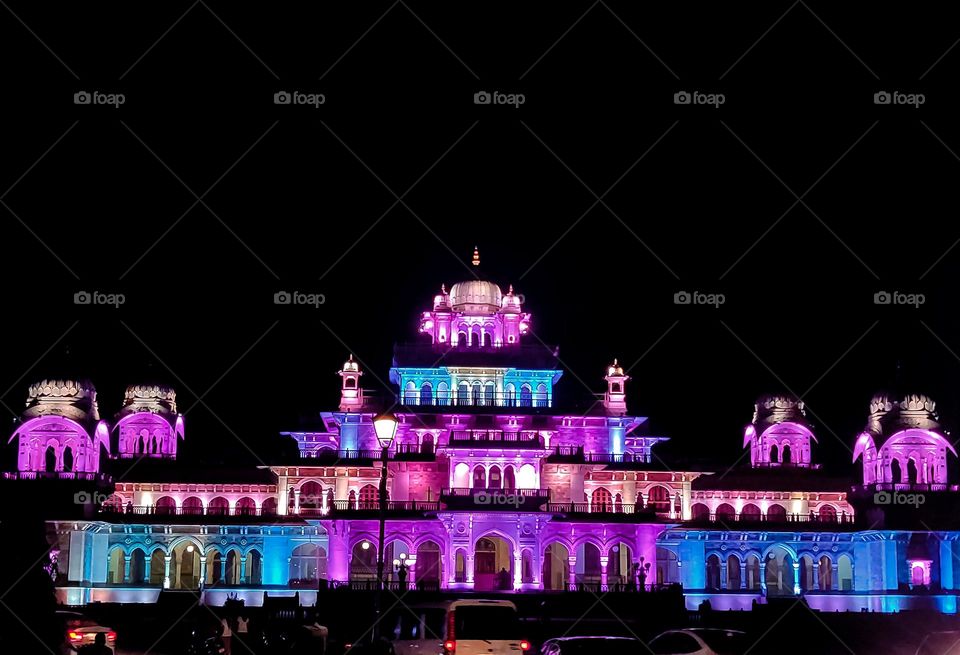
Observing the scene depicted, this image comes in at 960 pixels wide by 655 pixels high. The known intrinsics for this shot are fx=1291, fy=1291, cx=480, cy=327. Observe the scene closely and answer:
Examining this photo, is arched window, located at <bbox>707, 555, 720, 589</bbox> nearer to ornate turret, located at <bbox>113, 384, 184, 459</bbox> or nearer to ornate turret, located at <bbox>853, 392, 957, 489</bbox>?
ornate turret, located at <bbox>853, 392, 957, 489</bbox>

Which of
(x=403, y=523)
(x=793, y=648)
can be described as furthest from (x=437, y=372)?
(x=793, y=648)

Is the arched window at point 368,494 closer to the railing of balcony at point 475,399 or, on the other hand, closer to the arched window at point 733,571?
the railing of balcony at point 475,399

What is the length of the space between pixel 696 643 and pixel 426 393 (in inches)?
1633

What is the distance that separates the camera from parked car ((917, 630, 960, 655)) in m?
27.9

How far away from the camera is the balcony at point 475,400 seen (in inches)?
2727

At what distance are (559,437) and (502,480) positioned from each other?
6085 millimetres

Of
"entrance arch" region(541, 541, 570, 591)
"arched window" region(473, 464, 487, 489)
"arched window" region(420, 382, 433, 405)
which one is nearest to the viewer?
"arched window" region(473, 464, 487, 489)

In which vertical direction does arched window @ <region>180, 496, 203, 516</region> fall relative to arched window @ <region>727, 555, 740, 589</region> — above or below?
above

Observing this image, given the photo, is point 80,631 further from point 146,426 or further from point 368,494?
point 146,426

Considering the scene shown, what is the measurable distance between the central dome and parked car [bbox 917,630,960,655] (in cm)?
4669

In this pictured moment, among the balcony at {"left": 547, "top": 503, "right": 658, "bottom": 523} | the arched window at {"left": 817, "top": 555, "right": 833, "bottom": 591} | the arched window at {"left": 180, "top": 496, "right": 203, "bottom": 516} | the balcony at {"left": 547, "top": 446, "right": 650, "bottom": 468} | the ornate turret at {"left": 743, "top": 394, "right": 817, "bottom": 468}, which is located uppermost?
the ornate turret at {"left": 743, "top": 394, "right": 817, "bottom": 468}

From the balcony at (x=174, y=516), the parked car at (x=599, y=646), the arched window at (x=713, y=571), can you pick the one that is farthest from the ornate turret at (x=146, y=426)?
the parked car at (x=599, y=646)

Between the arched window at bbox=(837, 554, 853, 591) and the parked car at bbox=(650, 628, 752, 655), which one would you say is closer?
the parked car at bbox=(650, 628, 752, 655)

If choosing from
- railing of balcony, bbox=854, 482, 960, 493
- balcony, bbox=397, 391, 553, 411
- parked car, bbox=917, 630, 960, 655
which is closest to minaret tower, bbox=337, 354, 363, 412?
balcony, bbox=397, 391, 553, 411
